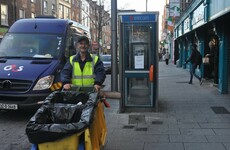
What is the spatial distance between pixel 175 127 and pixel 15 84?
3.54 meters

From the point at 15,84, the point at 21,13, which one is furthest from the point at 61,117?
the point at 21,13

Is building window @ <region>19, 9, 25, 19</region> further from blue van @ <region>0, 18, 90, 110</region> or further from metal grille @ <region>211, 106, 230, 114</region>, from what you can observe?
metal grille @ <region>211, 106, 230, 114</region>

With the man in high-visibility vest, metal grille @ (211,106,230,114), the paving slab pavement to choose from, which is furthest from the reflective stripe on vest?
metal grille @ (211,106,230,114)

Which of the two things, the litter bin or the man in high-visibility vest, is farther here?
the man in high-visibility vest

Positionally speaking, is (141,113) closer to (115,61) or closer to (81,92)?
→ (115,61)

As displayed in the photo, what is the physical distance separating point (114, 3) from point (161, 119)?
3.28m

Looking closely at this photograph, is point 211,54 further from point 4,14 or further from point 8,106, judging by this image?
point 4,14

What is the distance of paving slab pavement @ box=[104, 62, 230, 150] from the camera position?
6.29m

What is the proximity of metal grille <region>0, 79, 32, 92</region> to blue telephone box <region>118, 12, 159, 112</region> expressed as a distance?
2.34 m

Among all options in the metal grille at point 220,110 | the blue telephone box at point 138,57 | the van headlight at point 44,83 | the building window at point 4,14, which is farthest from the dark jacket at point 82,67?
the building window at point 4,14

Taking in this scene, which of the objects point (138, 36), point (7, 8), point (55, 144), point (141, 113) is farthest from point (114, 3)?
point (7, 8)

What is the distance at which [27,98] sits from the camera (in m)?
8.09

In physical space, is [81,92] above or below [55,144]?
above

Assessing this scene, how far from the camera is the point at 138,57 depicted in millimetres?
9305
